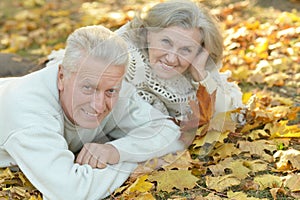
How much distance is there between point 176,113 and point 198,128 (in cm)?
21

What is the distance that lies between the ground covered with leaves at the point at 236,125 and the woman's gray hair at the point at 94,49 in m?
0.66

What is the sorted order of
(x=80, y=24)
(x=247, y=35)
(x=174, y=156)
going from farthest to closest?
(x=80, y=24)
(x=247, y=35)
(x=174, y=156)

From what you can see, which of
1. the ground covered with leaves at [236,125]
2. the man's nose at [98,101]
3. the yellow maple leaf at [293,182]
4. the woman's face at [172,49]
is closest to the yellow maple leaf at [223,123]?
the ground covered with leaves at [236,125]

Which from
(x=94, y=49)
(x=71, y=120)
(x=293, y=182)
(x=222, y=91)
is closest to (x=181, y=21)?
(x=222, y=91)

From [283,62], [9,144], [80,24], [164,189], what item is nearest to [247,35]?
[283,62]

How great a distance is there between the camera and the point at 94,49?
2.89m

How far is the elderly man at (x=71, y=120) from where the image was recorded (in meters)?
2.83

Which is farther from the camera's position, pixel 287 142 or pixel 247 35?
pixel 247 35

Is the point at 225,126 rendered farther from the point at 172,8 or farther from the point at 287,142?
the point at 172,8

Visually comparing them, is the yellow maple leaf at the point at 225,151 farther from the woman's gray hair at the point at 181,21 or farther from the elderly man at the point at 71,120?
the woman's gray hair at the point at 181,21

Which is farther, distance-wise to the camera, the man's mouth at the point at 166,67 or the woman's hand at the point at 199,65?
the woman's hand at the point at 199,65

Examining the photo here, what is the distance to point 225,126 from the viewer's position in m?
3.63

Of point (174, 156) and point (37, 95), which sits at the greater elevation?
point (37, 95)

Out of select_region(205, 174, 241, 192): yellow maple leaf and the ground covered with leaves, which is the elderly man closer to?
the ground covered with leaves
